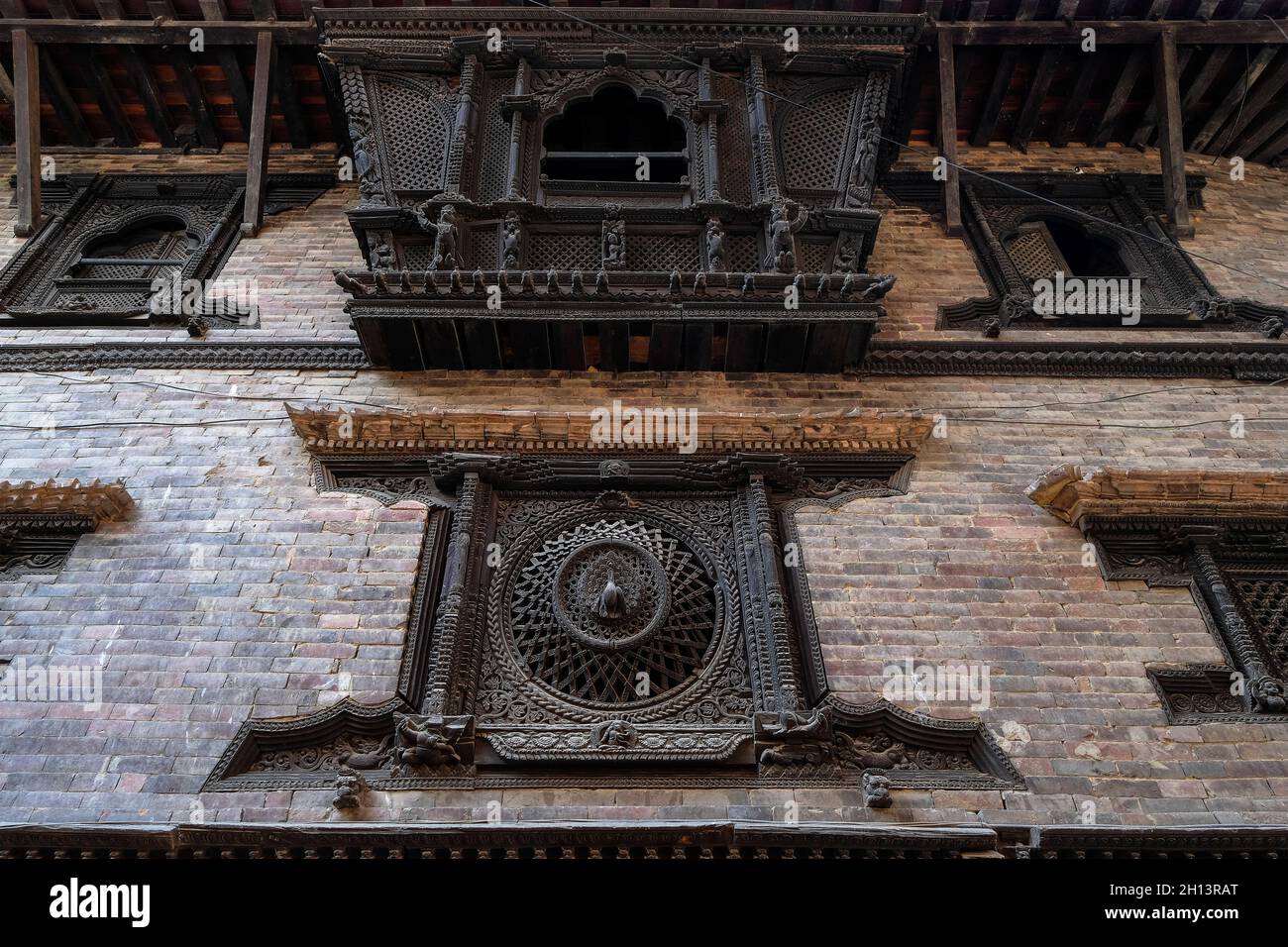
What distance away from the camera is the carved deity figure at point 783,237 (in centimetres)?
737

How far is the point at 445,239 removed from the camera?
7469 millimetres

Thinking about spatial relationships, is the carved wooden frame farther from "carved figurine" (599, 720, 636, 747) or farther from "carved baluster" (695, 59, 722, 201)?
"carved baluster" (695, 59, 722, 201)

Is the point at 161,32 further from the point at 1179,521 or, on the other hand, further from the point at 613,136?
the point at 1179,521

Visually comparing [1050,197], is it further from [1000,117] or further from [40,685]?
[40,685]

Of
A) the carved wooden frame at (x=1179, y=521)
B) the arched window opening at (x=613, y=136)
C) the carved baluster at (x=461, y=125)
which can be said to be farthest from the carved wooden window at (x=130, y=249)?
the carved wooden frame at (x=1179, y=521)

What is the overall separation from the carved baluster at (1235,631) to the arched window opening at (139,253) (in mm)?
8585

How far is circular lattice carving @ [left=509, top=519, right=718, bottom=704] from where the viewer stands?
5.60 m

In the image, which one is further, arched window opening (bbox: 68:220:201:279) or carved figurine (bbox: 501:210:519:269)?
arched window opening (bbox: 68:220:201:279)

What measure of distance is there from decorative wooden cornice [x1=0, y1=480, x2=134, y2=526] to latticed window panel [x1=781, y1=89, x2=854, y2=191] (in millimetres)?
5699

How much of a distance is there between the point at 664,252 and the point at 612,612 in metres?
3.43

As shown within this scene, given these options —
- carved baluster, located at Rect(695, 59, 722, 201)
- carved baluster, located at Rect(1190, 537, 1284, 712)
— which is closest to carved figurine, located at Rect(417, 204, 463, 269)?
carved baluster, located at Rect(695, 59, 722, 201)

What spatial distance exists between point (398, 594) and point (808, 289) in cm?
373

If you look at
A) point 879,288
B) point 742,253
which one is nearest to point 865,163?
point 742,253

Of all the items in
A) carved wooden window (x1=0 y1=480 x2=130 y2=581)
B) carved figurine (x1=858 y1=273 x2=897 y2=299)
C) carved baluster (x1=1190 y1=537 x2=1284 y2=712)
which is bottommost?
carved baluster (x1=1190 y1=537 x2=1284 y2=712)
